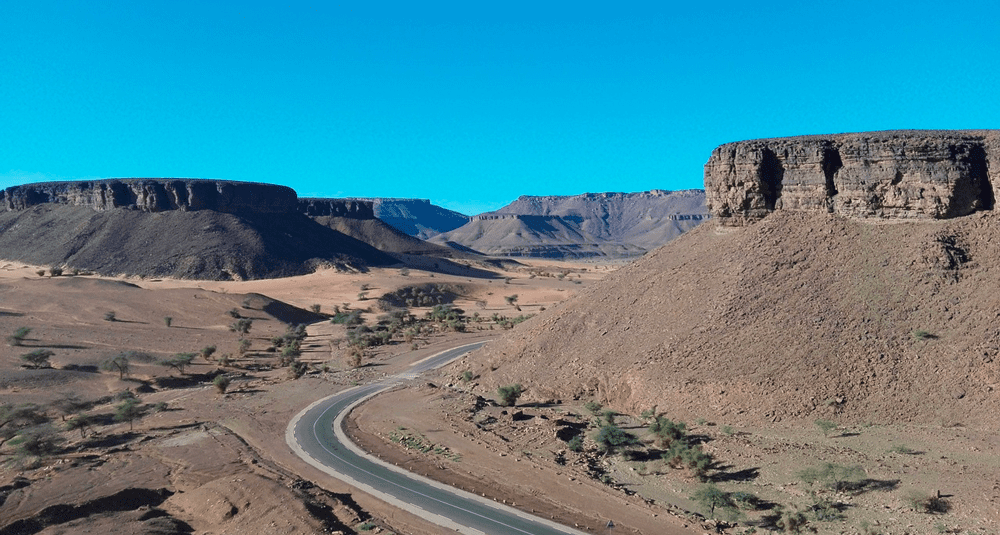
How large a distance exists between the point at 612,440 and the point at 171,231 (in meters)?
101

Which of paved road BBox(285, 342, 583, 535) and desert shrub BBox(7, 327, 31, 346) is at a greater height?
desert shrub BBox(7, 327, 31, 346)

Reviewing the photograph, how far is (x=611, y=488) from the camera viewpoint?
73.7ft

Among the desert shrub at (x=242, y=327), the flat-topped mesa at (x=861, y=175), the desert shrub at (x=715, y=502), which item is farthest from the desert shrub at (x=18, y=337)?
the flat-topped mesa at (x=861, y=175)

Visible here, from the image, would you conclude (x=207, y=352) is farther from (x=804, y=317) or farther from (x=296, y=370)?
(x=804, y=317)

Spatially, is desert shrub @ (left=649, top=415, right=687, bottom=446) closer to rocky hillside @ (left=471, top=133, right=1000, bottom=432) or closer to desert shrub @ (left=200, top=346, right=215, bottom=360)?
rocky hillside @ (left=471, top=133, right=1000, bottom=432)

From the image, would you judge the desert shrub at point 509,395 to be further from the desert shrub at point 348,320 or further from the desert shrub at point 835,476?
the desert shrub at point 348,320

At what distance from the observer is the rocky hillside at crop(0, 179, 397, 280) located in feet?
328

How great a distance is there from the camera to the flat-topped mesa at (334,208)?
150875mm

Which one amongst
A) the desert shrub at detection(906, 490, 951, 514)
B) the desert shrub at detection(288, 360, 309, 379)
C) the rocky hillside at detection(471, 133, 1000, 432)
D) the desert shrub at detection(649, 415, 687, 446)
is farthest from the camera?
the desert shrub at detection(288, 360, 309, 379)

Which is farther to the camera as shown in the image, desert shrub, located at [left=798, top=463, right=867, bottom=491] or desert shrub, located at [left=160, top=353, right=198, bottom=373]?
desert shrub, located at [left=160, top=353, right=198, bottom=373]

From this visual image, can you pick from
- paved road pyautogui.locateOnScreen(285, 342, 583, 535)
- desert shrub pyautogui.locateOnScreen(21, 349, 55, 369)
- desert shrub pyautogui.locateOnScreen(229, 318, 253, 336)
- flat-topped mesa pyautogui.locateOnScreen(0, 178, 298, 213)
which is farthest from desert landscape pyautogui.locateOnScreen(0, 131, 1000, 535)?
flat-topped mesa pyautogui.locateOnScreen(0, 178, 298, 213)

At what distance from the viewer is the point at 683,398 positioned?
1083 inches

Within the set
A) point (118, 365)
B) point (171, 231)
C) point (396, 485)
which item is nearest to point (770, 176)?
point (396, 485)

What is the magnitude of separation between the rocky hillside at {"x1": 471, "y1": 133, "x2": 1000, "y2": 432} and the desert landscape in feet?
0.33
